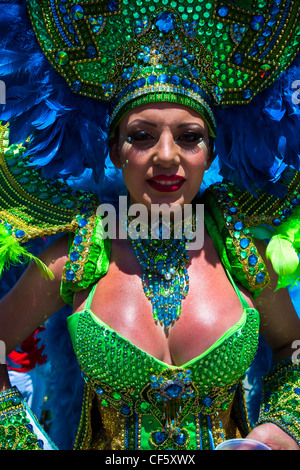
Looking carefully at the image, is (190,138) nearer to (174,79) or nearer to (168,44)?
(174,79)

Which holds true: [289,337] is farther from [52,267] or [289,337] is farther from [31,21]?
[31,21]

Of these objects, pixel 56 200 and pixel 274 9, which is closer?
pixel 274 9

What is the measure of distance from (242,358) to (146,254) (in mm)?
491

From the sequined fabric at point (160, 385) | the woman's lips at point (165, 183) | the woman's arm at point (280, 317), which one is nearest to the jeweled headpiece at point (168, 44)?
the woman's lips at point (165, 183)

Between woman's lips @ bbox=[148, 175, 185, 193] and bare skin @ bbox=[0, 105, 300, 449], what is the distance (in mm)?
15

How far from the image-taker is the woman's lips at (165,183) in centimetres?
193

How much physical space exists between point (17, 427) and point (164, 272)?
726 millimetres

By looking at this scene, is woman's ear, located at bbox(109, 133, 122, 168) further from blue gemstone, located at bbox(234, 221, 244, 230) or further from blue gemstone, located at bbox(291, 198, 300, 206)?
blue gemstone, located at bbox(291, 198, 300, 206)

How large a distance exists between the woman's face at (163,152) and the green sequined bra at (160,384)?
408mm

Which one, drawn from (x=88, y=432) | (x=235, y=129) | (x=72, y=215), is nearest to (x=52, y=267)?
(x=72, y=215)

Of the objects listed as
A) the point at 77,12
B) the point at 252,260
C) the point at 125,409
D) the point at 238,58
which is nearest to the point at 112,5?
the point at 77,12

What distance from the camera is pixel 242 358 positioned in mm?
1964

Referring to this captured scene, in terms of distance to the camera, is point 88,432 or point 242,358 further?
point 88,432

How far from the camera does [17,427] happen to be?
1.99 metres
